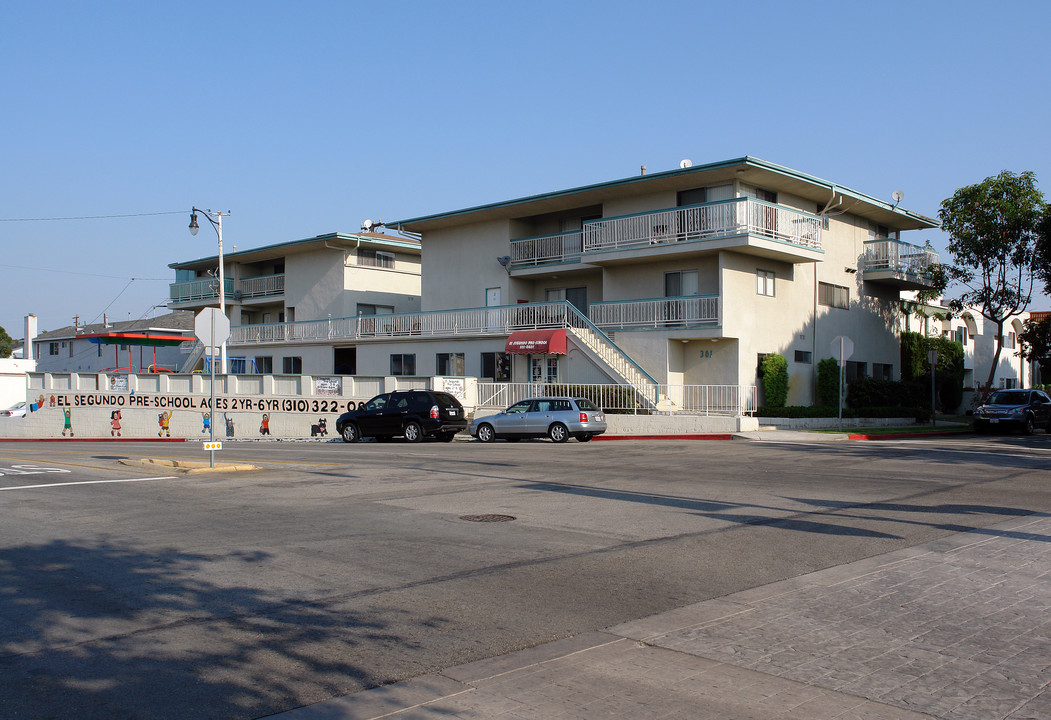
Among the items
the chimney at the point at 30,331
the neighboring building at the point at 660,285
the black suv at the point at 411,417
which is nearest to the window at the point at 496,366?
the neighboring building at the point at 660,285

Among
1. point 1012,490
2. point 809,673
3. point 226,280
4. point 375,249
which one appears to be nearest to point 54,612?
point 809,673

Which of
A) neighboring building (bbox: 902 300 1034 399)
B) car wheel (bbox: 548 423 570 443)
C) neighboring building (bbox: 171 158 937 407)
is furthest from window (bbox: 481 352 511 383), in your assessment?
neighboring building (bbox: 902 300 1034 399)

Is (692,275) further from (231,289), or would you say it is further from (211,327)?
(231,289)

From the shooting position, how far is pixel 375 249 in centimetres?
4869

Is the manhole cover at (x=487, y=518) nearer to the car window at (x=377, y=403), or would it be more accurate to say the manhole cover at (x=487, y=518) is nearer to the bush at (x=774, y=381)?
the car window at (x=377, y=403)

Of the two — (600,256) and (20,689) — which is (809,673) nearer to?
(20,689)

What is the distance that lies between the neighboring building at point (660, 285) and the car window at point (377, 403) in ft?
20.1

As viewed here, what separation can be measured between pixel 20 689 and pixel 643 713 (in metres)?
3.64

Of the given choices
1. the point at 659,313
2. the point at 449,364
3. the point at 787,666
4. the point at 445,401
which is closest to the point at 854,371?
the point at 659,313

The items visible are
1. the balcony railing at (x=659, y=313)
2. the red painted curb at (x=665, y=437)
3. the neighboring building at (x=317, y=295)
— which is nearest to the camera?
the red painted curb at (x=665, y=437)

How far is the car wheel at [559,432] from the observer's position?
26922 mm

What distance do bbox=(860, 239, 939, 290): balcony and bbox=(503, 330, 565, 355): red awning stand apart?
14.8 m

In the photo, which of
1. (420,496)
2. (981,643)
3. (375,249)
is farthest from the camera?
(375,249)

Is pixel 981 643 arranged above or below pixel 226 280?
below
